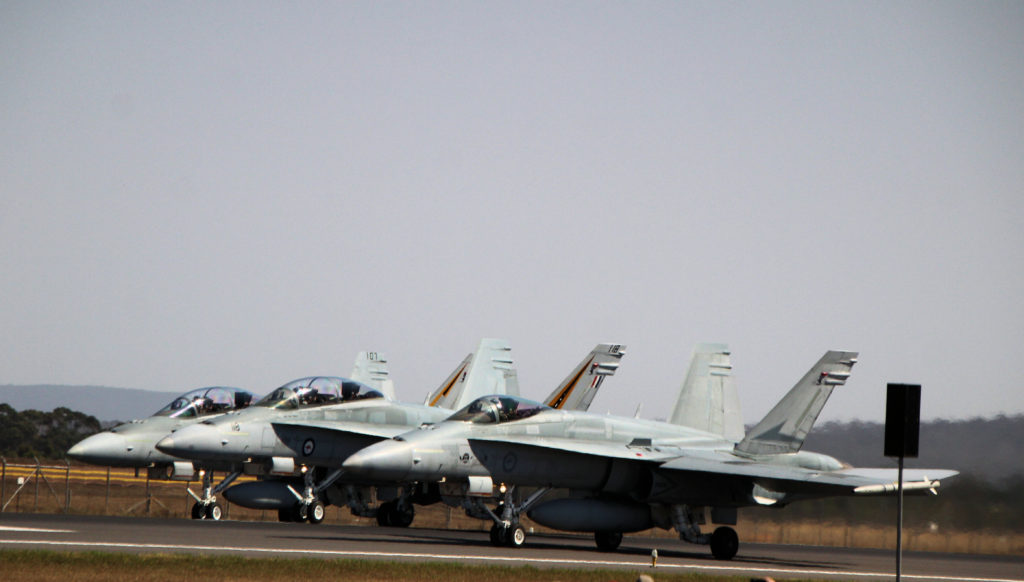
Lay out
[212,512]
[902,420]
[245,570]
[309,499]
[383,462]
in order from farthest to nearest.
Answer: [212,512], [309,499], [383,462], [245,570], [902,420]

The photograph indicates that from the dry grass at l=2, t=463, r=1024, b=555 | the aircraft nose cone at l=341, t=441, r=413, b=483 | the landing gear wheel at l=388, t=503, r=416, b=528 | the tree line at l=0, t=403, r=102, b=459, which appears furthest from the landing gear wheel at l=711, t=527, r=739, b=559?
the tree line at l=0, t=403, r=102, b=459

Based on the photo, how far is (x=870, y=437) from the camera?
30.5 m

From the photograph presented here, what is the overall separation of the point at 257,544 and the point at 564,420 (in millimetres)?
6575

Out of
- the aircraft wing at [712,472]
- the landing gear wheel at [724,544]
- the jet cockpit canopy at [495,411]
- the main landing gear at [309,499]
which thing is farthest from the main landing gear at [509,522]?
the main landing gear at [309,499]

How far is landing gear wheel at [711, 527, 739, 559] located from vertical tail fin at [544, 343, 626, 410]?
981cm

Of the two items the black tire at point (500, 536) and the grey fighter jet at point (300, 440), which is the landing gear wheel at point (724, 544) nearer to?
the black tire at point (500, 536)

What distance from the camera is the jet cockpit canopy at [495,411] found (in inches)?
893

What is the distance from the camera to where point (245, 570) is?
48.9ft

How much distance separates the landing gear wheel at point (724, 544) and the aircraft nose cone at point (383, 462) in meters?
5.89

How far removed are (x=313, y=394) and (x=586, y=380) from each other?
820 centimetres

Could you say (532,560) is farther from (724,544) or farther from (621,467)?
(724,544)

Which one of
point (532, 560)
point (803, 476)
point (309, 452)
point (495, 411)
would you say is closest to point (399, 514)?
point (309, 452)

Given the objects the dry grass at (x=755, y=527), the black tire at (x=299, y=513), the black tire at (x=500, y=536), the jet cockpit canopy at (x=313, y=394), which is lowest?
the dry grass at (x=755, y=527)

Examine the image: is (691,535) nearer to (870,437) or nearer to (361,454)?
(361,454)
